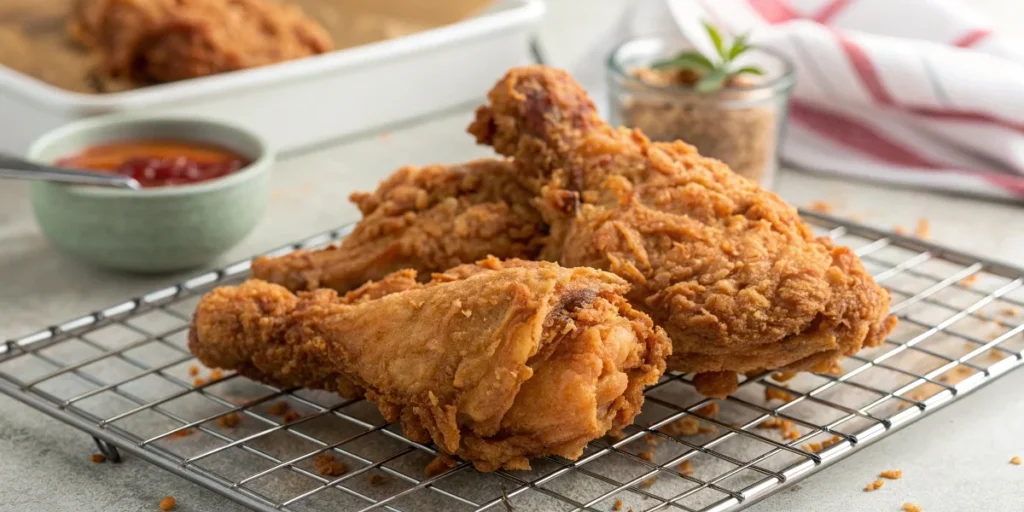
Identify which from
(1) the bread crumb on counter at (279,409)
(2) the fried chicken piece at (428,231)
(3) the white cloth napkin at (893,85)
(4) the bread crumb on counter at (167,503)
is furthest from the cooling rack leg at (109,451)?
(3) the white cloth napkin at (893,85)

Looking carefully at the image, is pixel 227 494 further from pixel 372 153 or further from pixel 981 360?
pixel 372 153

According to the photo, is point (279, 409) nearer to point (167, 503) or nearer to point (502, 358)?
point (167, 503)

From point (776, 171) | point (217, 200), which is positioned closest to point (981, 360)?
point (776, 171)

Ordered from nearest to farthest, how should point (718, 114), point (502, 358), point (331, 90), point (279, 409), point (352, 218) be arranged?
point (502, 358) < point (279, 409) < point (718, 114) < point (352, 218) < point (331, 90)

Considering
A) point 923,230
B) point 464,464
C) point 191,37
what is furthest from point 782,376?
point 191,37

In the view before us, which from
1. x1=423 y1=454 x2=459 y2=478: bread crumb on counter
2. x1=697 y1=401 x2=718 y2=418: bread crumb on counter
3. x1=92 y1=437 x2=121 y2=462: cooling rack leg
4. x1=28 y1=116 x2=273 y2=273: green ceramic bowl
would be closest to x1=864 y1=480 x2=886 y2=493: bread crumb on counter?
x1=697 y1=401 x2=718 y2=418: bread crumb on counter

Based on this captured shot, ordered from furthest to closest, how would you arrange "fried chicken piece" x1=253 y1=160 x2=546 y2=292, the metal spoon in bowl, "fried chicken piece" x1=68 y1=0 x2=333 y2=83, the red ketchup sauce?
"fried chicken piece" x1=68 y1=0 x2=333 y2=83 → the red ketchup sauce → the metal spoon in bowl → "fried chicken piece" x1=253 y1=160 x2=546 y2=292

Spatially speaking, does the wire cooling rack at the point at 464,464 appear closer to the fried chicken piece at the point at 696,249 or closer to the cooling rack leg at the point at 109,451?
the cooling rack leg at the point at 109,451

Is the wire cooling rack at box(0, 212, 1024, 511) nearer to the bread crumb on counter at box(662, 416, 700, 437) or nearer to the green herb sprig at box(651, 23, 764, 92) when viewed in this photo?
the bread crumb on counter at box(662, 416, 700, 437)
